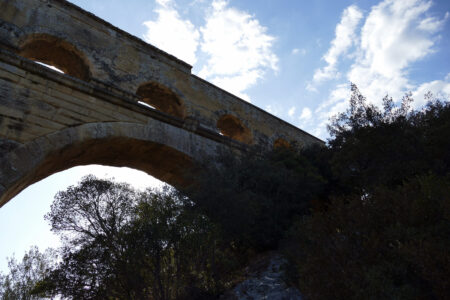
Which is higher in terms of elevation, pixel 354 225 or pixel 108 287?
pixel 354 225

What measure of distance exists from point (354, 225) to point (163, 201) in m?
3.06

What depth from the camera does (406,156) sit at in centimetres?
665

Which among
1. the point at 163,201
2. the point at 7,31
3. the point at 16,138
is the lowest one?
the point at 163,201

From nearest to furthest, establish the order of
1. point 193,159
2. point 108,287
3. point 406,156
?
1. point 108,287
2. point 406,156
3. point 193,159

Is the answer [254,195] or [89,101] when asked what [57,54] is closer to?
[89,101]

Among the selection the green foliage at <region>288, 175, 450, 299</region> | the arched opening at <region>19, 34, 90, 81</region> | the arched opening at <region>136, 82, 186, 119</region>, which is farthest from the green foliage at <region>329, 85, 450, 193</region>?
the arched opening at <region>19, 34, 90, 81</region>

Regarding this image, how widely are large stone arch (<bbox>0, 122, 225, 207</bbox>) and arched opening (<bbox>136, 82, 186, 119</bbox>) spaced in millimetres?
1532

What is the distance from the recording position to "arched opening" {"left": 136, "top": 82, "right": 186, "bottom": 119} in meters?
9.28

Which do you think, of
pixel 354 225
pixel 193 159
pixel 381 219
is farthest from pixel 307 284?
pixel 193 159

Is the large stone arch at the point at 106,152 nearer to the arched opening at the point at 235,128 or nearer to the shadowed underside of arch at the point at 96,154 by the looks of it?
the shadowed underside of arch at the point at 96,154

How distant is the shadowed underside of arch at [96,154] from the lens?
5355mm

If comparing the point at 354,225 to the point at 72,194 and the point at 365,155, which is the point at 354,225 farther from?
the point at 72,194

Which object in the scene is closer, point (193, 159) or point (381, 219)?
point (381, 219)

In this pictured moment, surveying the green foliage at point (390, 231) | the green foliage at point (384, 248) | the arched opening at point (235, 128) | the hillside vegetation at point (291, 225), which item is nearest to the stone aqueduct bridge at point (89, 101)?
the arched opening at point (235, 128)
